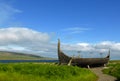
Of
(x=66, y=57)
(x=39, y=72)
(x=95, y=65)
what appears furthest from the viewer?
(x=95, y=65)

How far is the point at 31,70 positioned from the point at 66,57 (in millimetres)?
30047

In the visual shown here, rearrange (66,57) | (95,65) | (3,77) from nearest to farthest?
(3,77) < (66,57) < (95,65)

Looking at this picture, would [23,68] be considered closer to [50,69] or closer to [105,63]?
[50,69]

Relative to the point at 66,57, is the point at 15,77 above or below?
below

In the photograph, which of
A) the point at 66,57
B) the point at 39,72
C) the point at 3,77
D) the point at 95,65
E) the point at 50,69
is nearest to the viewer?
the point at 3,77

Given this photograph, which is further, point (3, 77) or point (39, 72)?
point (39, 72)

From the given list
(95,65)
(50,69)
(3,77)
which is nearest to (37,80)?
(3,77)

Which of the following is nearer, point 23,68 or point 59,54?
point 23,68

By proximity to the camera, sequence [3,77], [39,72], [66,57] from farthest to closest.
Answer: [66,57]
[39,72]
[3,77]

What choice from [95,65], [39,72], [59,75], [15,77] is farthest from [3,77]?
[95,65]

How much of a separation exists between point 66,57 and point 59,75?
29.8 metres

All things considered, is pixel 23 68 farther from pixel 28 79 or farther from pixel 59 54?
pixel 59 54

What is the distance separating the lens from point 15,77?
2911 cm

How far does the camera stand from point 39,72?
33188 mm
